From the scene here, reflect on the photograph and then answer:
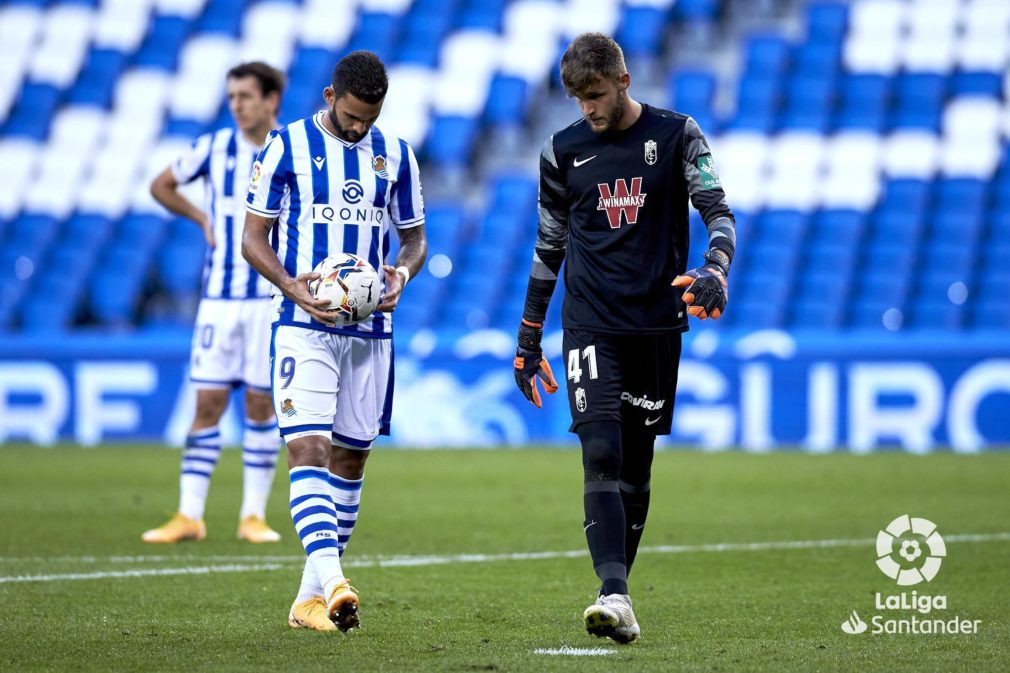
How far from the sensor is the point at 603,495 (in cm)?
553

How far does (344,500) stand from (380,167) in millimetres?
1300

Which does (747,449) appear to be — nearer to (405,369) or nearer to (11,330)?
(405,369)

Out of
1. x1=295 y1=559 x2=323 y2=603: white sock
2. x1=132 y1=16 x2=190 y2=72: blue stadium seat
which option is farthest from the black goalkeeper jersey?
x1=132 y1=16 x2=190 y2=72: blue stadium seat

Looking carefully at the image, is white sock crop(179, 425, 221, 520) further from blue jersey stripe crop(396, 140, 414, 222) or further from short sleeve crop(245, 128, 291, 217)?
short sleeve crop(245, 128, 291, 217)

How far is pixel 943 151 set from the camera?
61.6ft

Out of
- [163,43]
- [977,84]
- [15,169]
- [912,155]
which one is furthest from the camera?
[163,43]

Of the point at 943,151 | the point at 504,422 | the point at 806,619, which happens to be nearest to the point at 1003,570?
the point at 806,619

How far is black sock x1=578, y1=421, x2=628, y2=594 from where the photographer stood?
17.9ft

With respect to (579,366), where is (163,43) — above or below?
above

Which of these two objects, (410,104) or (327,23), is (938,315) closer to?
(410,104)

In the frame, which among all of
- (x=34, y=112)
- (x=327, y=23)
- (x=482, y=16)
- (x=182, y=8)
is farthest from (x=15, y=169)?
(x=482, y=16)

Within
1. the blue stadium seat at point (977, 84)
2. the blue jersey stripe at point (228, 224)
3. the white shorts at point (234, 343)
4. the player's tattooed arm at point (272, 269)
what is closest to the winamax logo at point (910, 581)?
the player's tattooed arm at point (272, 269)

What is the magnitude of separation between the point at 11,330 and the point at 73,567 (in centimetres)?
1191

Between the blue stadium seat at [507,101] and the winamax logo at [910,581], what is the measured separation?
11.4 m
